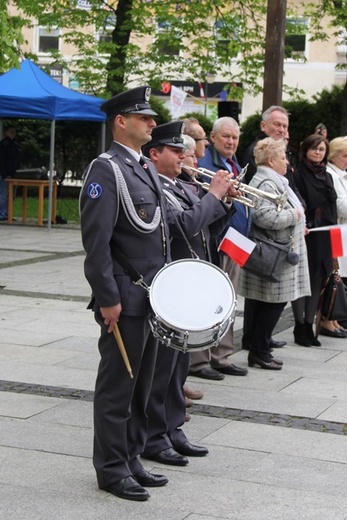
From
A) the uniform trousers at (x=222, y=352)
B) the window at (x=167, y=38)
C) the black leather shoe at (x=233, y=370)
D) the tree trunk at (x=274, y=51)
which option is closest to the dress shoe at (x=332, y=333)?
the uniform trousers at (x=222, y=352)

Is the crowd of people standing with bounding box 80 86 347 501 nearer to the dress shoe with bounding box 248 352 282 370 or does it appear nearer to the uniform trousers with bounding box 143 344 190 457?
the uniform trousers with bounding box 143 344 190 457

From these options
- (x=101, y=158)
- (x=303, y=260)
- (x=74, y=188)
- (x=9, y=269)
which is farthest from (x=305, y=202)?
(x=74, y=188)

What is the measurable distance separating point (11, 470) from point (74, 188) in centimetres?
2317

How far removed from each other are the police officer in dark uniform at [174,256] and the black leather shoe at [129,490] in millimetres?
581

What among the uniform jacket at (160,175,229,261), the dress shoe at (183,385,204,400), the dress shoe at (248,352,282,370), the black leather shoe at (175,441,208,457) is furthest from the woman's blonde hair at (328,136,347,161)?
the black leather shoe at (175,441,208,457)

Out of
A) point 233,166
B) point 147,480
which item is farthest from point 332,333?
point 147,480

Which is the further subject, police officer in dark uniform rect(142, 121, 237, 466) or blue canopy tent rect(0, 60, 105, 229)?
blue canopy tent rect(0, 60, 105, 229)

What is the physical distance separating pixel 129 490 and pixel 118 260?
1065mm

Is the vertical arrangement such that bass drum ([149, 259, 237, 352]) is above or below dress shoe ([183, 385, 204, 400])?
above

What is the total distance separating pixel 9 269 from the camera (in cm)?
1425

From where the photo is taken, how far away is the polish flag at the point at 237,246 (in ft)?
25.3

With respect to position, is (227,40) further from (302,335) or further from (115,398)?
(115,398)

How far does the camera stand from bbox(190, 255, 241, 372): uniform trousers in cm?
784

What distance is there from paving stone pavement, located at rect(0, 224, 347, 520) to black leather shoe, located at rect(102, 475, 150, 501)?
0.04 metres
